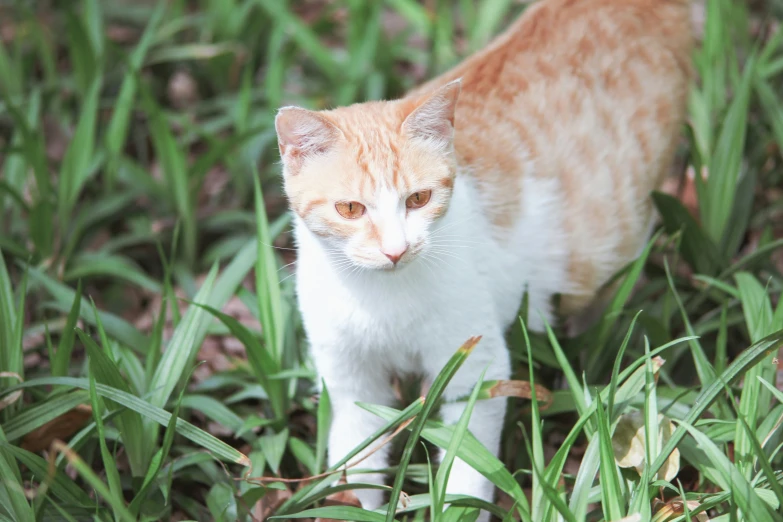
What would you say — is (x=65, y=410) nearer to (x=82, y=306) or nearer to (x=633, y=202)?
(x=82, y=306)

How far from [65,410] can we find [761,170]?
8.67 ft

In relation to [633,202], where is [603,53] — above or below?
above

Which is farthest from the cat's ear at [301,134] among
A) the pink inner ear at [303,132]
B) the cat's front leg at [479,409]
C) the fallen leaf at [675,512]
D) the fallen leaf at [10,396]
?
the fallen leaf at [675,512]

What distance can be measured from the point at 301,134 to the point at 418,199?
0.31 meters

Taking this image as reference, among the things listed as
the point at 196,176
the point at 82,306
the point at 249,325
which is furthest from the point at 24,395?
the point at 196,176

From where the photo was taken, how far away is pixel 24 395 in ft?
7.97

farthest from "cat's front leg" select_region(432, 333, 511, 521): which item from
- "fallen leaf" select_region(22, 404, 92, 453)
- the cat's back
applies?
"fallen leaf" select_region(22, 404, 92, 453)

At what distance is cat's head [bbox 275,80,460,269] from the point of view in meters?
1.84

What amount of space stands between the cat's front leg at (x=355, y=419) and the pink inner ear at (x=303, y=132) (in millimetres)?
584

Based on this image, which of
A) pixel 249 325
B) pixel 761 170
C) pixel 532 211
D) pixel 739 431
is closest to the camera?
pixel 739 431

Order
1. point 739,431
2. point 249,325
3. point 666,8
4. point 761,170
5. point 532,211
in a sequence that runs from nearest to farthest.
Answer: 1. point 739,431
2. point 532,211
3. point 666,8
4. point 249,325
5. point 761,170

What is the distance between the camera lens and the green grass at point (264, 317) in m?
1.91

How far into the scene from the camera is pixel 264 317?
7.84 ft

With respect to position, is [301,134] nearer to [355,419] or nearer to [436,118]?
[436,118]
